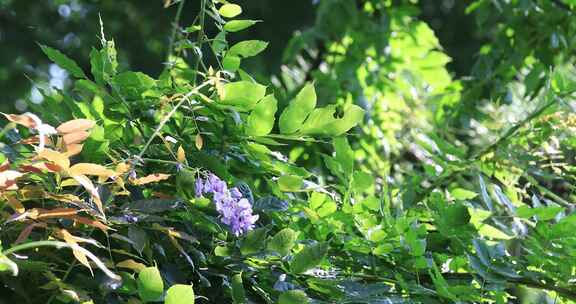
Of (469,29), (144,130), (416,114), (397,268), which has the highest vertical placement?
(144,130)

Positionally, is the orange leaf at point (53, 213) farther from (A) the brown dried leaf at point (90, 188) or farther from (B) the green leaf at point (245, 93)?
(B) the green leaf at point (245, 93)

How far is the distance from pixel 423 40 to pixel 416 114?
305 mm

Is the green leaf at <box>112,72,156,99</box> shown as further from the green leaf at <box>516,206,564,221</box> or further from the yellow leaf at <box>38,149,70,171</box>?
the green leaf at <box>516,206,564,221</box>

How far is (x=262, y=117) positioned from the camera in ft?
3.19

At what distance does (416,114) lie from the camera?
2160 mm

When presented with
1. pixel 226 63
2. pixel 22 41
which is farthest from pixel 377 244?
pixel 22 41

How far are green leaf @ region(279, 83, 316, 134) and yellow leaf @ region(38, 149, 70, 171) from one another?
0.30 m

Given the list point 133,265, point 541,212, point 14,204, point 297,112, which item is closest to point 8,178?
point 14,204

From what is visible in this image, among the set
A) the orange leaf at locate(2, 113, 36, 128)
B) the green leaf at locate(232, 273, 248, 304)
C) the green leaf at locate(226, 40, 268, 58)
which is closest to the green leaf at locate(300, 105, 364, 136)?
the green leaf at locate(226, 40, 268, 58)

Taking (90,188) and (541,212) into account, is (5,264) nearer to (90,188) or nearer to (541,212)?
(90,188)

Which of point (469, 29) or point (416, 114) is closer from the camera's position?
point (416, 114)

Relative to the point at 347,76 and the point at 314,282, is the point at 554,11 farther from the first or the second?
the point at 314,282

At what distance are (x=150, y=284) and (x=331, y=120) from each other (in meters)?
0.31

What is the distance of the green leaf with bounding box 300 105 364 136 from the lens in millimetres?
981
